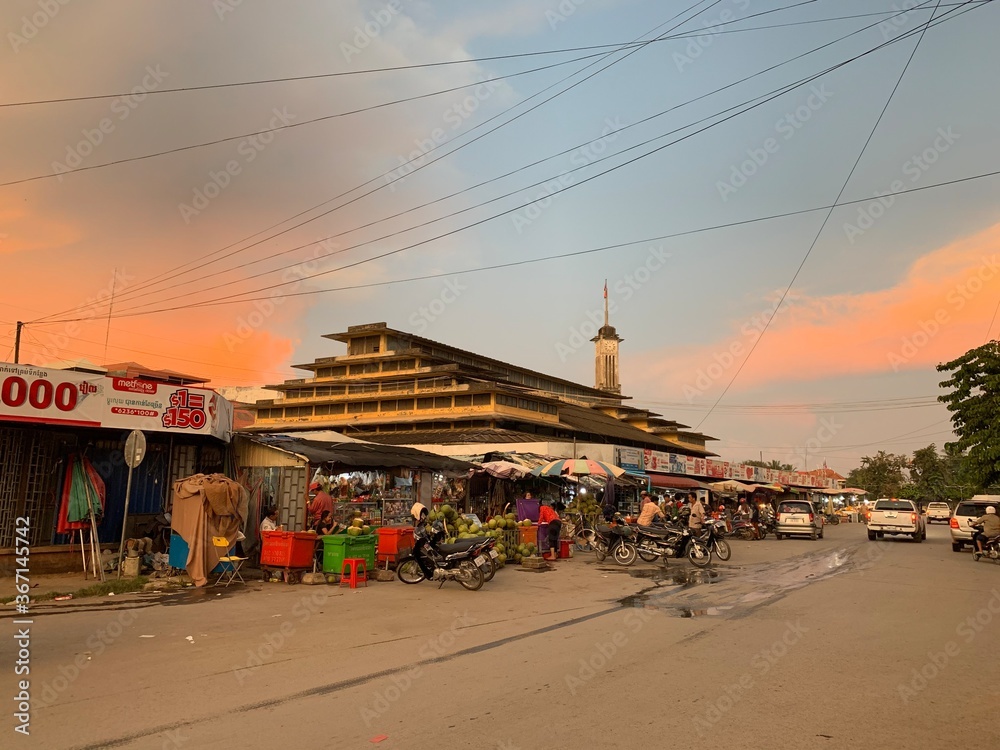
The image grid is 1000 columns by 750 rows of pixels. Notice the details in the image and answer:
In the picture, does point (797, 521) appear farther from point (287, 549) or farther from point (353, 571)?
point (287, 549)

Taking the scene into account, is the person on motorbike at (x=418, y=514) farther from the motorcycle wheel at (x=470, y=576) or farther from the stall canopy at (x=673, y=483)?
the stall canopy at (x=673, y=483)

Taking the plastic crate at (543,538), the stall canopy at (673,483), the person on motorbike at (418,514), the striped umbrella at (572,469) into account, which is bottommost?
the plastic crate at (543,538)

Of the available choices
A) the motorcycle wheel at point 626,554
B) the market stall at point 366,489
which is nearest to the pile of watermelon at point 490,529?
the market stall at point 366,489

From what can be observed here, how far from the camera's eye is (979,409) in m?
31.2

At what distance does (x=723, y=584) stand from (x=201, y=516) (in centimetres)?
1073

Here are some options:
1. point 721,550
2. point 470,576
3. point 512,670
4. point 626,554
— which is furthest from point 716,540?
point 512,670

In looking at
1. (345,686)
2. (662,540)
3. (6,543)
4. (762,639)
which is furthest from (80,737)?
(662,540)

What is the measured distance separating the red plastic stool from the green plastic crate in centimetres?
10

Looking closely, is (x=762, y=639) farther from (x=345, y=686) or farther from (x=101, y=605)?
(x=101, y=605)

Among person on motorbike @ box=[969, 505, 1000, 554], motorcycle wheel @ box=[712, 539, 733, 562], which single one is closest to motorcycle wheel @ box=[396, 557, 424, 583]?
motorcycle wheel @ box=[712, 539, 733, 562]

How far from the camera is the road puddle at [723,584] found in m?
11.4

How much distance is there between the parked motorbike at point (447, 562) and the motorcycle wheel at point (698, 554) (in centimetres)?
743

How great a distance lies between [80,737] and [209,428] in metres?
10.7

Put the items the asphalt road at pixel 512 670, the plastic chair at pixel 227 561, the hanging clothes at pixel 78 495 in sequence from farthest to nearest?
the hanging clothes at pixel 78 495 < the plastic chair at pixel 227 561 < the asphalt road at pixel 512 670
